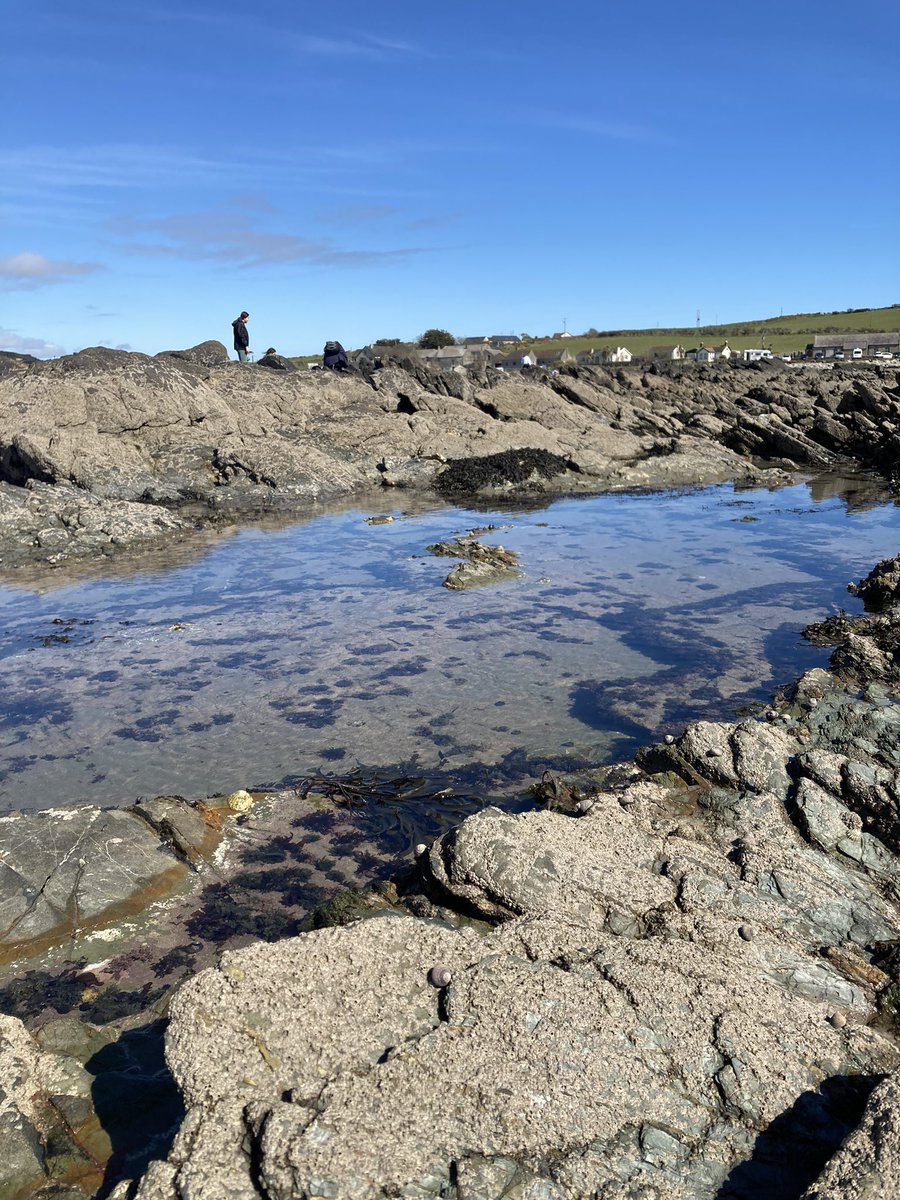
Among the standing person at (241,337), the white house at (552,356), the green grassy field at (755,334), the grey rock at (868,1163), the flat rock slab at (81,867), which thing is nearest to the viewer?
the grey rock at (868,1163)

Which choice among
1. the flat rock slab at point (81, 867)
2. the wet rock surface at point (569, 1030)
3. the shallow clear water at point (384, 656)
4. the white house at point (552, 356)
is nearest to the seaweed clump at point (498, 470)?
the shallow clear water at point (384, 656)

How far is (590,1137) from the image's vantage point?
3758 mm

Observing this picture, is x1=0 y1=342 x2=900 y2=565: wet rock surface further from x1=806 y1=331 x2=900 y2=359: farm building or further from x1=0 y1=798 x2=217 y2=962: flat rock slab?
x1=806 y1=331 x2=900 y2=359: farm building

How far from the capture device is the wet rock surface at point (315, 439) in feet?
80.3

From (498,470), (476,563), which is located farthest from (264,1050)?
(498,470)

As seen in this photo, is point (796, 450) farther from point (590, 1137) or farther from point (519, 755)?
point (590, 1137)

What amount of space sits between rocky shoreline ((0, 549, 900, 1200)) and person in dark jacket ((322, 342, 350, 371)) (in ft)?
111

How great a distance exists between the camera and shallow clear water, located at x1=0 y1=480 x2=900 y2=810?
9281 millimetres

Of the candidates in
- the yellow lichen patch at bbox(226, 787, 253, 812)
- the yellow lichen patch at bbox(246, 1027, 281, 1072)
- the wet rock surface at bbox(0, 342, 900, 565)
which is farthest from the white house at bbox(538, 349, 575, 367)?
the yellow lichen patch at bbox(246, 1027, 281, 1072)

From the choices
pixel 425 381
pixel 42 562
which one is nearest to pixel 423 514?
pixel 42 562

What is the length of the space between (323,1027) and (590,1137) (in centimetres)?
134

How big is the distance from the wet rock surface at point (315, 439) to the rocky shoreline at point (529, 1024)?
16295 millimetres

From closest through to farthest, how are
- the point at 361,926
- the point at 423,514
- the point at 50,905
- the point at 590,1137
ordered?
the point at 590,1137 → the point at 361,926 → the point at 50,905 → the point at 423,514

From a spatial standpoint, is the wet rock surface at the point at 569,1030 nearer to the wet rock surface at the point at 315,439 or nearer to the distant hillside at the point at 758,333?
the wet rock surface at the point at 315,439
